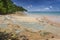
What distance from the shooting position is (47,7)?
2936 cm

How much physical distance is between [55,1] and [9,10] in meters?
5.55

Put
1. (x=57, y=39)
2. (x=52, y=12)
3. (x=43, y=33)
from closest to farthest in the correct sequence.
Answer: (x=57, y=39) → (x=43, y=33) → (x=52, y=12)

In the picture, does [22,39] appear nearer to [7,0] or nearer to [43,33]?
[43,33]

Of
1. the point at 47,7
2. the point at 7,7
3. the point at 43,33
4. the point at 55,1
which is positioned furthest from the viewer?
the point at 47,7

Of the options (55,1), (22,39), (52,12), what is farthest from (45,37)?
(52,12)

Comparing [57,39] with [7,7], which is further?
[7,7]

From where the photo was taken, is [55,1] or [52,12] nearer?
[55,1]

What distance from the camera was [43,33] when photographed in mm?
13930

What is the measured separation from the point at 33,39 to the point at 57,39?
137 centimetres

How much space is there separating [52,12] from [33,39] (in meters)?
19.6

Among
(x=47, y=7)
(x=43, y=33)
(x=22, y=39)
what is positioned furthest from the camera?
(x=47, y=7)

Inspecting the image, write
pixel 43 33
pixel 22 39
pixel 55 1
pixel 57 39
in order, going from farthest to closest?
pixel 55 1 < pixel 43 33 < pixel 57 39 < pixel 22 39


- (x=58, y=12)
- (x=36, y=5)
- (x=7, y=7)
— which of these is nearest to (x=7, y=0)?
(x=7, y=7)

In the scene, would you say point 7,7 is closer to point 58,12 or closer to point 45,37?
point 58,12
